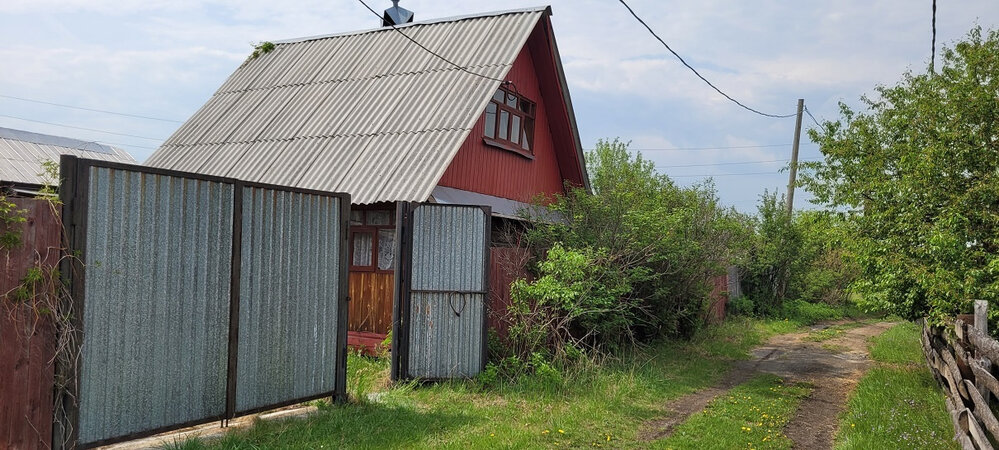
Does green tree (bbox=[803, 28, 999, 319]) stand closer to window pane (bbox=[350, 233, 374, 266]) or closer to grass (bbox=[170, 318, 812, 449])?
grass (bbox=[170, 318, 812, 449])

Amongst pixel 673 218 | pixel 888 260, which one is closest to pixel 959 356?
pixel 888 260

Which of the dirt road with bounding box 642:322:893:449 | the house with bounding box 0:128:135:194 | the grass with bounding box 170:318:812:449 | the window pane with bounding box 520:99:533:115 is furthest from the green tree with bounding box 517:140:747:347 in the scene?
the house with bounding box 0:128:135:194

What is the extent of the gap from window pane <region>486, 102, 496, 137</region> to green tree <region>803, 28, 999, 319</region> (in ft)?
22.7

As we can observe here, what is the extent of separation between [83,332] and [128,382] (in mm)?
607

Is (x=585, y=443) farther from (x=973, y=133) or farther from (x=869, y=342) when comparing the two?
(x=869, y=342)

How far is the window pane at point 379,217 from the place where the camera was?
12.6 meters

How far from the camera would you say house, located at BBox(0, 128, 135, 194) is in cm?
2145

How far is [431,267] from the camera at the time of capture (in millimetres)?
9883

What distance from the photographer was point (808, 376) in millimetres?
12562

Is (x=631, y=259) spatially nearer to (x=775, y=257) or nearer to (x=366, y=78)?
(x=366, y=78)

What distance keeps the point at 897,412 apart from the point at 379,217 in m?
8.26

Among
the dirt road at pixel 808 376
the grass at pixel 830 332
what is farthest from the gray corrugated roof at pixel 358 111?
the grass at pixel 830 332

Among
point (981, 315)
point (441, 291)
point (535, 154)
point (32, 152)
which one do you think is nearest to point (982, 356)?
point (981, 315)

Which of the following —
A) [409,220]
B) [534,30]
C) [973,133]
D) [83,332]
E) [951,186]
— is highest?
[534,30]
